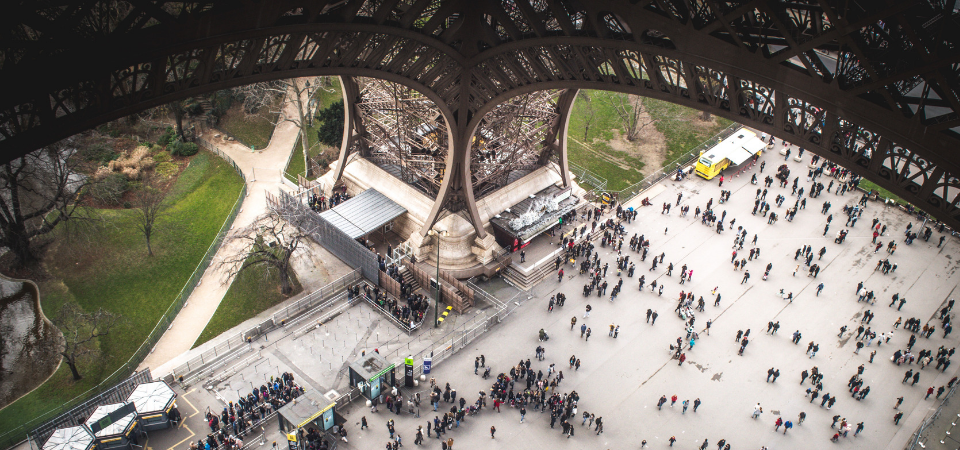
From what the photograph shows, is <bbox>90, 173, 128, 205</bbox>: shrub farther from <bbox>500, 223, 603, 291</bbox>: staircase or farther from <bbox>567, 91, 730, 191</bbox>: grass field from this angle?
<bbox>567, 91, 730, 191</bbox>: grass field

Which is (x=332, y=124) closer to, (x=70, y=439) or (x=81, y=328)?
(x=81, y=328)

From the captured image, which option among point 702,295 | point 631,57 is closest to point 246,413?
point 631,57

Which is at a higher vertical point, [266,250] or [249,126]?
[249,126]

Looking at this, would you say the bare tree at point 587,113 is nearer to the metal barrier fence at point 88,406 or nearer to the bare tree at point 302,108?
the bare tree at point 302,108

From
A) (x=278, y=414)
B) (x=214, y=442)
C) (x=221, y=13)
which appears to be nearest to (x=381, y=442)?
(x=278, y=414)

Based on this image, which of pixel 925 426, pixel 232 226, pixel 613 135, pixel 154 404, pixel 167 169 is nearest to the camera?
pixel 154 404

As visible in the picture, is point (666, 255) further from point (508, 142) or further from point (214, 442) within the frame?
point (214, 442)

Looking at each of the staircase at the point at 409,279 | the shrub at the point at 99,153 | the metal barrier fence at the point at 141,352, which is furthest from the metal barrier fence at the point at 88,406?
the shrub at the point at 99,153
